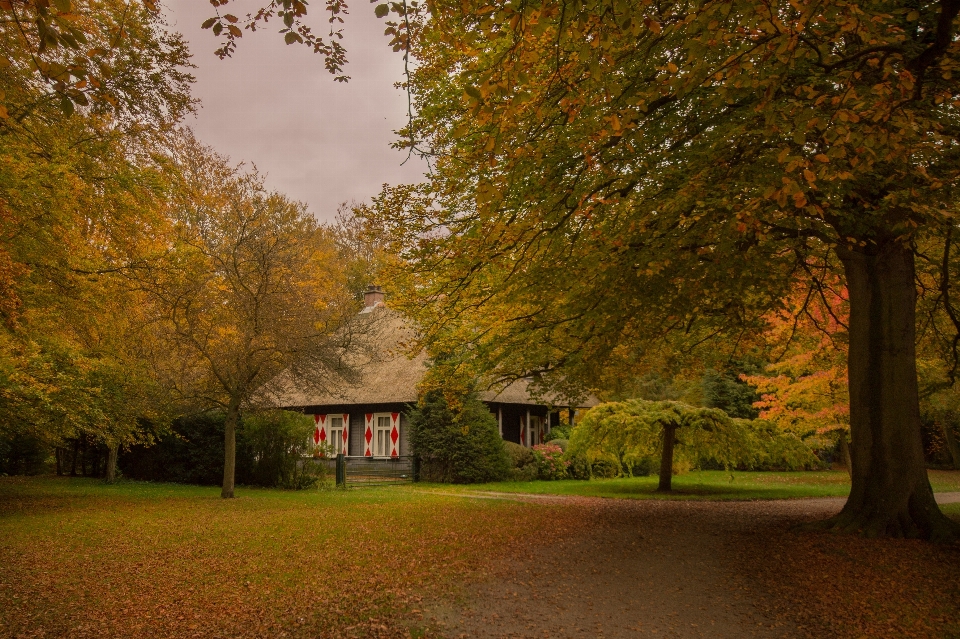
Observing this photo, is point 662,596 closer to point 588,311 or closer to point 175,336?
point 588,311

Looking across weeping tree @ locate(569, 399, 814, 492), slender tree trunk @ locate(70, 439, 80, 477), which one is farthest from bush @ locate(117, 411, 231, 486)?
weeping tree @ locate(569, 399, 814, 492)

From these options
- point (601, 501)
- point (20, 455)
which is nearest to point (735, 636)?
point (601, 501)

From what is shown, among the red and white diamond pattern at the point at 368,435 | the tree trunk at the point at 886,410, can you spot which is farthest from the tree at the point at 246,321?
the tree trunk at the point at 886,410

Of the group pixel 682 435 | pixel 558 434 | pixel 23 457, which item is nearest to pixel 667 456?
pixel 682 435

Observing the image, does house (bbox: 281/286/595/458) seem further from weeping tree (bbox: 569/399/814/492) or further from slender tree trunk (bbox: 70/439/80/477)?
slender tree trunk (bbox: 70/439/80/477)

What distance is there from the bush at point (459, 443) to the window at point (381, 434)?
476 centimetres

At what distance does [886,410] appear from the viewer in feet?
31.9

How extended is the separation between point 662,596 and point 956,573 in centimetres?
372

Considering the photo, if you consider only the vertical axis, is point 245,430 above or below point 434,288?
below

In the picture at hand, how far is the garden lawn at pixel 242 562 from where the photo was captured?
19.8 ft

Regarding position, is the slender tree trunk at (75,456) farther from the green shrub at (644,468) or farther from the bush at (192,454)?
the green shrub at (644,468)

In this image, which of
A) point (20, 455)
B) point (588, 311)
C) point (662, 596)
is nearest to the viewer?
point (662, 596)

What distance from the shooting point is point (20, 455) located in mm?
26328

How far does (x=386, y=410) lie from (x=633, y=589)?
21.3 m
